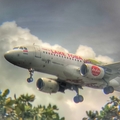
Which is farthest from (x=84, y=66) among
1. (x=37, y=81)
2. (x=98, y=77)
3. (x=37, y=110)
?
(x=37, y=110)

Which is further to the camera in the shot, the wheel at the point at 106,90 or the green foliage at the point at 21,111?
the wheel at the point at 106,90

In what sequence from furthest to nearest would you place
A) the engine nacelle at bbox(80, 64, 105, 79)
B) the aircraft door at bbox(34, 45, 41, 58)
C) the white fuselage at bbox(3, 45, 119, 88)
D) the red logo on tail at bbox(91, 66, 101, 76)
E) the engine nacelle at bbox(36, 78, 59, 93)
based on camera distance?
the engine nacelle at bbox(36, 78, 59, 93) → the red logo on tail at bbox(91, 66, 101, 76) → the engine nacelle at bbox(80, 64, 105, 79) → the aircraft door at bbox(34, 45, 41, 58) → the white fuselage at bbox(3, 45, 119, 88)

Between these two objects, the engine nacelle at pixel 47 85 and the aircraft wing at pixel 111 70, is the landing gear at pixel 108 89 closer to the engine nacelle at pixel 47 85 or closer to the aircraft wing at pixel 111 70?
the aircraft wing at pixel 111 70

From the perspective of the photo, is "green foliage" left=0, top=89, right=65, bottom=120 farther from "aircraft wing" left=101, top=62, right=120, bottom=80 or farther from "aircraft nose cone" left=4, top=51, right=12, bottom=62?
"aircraft wing" left=101, top=62, right=120, bottom=80

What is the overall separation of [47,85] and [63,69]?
1412 mm

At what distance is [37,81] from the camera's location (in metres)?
21.5

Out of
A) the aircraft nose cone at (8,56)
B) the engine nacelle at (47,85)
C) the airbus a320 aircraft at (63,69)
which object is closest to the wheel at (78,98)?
the airbus a320 aircraft at (63,69)

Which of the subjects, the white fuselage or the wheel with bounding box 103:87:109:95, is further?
the wheel with bounding box 103:87:109:95

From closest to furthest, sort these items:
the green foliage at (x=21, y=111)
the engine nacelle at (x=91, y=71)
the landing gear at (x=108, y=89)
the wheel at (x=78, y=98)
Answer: the green foliage at (x=21, y=111) → the engine nacelle at (x=91, y=71) → the landing gear at (x=108, y=89) → the wheel at (x=78, y=98)

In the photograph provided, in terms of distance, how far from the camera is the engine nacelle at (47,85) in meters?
21.1

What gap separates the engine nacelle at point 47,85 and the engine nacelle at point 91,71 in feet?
6.15

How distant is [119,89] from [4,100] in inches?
298

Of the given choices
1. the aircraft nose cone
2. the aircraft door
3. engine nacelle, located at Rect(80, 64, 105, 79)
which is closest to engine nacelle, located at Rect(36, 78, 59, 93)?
the aircraft door

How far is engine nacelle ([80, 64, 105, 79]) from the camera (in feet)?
65.4
